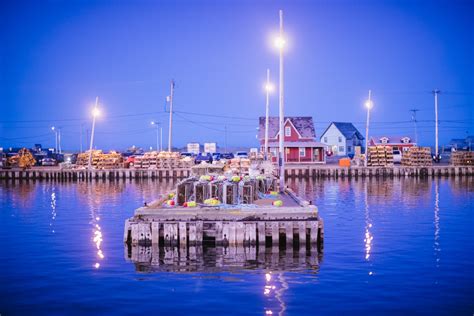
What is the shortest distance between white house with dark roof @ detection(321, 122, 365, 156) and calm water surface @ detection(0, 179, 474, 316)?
292 feet

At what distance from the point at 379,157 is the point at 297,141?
20.9m

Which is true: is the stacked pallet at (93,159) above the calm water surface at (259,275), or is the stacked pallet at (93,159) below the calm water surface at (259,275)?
above

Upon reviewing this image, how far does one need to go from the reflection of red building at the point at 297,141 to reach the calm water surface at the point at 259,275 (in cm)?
5145

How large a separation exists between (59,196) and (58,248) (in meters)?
24.0

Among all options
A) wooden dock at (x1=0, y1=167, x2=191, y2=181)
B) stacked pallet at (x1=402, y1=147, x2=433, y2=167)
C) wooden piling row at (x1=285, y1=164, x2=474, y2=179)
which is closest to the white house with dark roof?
stacked pallet at (x1=402, y1=147, x2=433, y2=167)

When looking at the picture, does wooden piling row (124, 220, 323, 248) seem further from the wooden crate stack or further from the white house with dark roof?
the white house with dark roof

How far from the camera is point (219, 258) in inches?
733

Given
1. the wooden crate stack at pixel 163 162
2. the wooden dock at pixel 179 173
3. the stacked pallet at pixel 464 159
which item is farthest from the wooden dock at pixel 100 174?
the stacked pallet at pixel 464 159

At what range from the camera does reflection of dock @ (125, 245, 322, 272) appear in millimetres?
17578

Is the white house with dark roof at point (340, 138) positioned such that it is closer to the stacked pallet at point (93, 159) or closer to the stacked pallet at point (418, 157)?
the stacked pallet at point (418, 157)

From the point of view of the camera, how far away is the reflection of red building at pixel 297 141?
83.1 meters

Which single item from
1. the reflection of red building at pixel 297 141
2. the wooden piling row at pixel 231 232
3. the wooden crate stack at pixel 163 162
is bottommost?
the wooden piling row at pixel 231 232

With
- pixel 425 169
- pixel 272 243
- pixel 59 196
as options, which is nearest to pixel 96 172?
pixel 59 196

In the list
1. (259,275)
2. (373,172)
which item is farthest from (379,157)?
(259,275)
